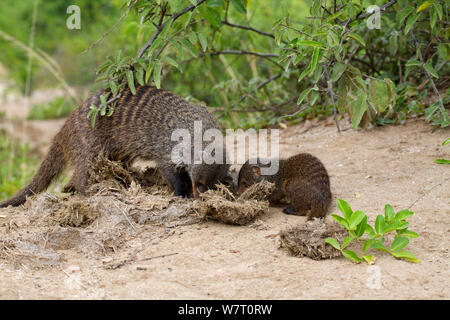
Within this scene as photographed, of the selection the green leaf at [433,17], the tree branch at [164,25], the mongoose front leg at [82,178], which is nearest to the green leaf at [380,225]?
the green leaf at [433,17]

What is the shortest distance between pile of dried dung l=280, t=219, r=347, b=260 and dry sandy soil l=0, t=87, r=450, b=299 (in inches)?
1.8

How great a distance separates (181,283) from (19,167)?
4.59 m

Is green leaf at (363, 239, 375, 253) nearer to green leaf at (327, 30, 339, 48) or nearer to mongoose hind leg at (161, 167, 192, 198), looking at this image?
green leaf at (327, 30, 339, 48)

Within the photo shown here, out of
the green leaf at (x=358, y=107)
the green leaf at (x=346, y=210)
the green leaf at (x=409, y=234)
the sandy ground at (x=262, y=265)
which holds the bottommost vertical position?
the sandy ground at (x=262, y=265)

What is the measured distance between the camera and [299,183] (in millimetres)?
3076

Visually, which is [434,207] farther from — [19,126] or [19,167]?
[19,126]

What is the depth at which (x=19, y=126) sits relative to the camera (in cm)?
768

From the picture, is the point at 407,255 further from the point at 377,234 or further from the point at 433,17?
the point at 433,17

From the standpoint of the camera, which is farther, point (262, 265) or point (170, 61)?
point (170, 61)

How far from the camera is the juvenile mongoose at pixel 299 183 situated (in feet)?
9.49

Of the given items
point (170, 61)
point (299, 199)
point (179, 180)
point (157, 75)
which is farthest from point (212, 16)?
point (299, 199)

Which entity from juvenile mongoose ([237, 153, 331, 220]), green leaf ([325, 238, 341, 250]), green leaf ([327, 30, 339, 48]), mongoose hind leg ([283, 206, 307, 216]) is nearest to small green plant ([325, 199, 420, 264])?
green leaf ([325, 238, 341, 250])

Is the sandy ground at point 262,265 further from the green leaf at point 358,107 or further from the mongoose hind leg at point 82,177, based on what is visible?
the mongoose hind leg at point 82,177

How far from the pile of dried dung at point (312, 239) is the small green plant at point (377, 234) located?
0.05 meters
